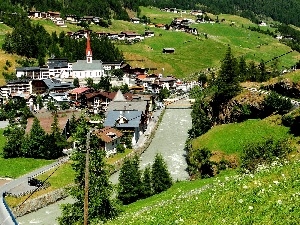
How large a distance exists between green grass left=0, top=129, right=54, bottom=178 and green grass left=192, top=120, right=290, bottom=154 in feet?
54.0

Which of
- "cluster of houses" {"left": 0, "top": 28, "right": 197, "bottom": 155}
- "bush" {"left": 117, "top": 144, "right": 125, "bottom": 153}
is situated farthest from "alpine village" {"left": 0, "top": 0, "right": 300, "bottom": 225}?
"cluster of houses" {"left": 0, "top": 28, "right": 197, "bottom": 155}

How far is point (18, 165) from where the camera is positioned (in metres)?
45.7

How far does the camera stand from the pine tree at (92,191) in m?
23.2

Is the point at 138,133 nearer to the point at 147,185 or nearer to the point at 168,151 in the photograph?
the point at 168,151

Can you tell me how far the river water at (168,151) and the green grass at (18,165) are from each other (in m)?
7.57

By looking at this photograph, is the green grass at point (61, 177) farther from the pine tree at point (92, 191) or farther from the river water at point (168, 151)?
the pine tree at point (92, 191)

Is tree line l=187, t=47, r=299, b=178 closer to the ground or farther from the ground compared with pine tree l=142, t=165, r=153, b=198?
farther from the ground

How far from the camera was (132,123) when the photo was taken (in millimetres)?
58250

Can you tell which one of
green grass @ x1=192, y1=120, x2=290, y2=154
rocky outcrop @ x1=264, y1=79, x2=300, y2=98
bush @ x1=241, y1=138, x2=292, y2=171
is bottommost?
green grass @ x1=192, y1=120, x2=290, y2=154

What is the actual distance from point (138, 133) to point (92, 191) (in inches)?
1474

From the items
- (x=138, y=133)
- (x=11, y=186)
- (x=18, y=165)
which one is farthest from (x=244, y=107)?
(x=11, y=186)

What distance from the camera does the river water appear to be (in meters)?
34.4

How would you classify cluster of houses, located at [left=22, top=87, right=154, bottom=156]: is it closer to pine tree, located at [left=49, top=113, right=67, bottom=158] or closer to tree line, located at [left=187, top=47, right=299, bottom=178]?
pine tree, located at [left=49, top=113, right=67, bottom=158]

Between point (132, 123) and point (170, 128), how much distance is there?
11.6 m
